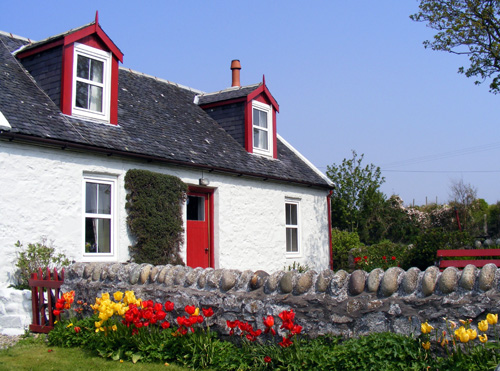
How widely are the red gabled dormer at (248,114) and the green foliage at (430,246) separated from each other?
4651mm

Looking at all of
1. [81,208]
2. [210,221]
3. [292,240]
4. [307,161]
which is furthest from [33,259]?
[307,161]

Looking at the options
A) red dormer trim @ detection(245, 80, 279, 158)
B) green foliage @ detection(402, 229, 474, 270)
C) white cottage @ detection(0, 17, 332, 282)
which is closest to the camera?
white cottage @ detection(0, 17, 332, 282)

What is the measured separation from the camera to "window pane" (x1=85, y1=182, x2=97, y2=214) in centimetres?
962

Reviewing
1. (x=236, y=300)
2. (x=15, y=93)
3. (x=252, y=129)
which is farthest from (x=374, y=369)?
(x=252, y=129)

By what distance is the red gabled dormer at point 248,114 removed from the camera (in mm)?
14469

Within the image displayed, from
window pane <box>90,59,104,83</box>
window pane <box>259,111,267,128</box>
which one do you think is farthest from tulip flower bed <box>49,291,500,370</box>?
window pane <box>259,111,267,128</box>

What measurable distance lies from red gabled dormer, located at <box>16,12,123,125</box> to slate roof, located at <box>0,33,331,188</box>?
0.77ft

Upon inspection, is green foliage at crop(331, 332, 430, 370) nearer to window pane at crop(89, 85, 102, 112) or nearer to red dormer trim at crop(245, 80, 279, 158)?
window pane at crop(89, 85, 102, 112)

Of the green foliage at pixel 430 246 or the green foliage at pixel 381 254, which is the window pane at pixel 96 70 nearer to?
the green foliage at pixel 381 254

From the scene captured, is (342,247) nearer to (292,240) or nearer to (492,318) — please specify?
(292,240)

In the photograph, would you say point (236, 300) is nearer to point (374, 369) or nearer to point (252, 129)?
point (374, 369)

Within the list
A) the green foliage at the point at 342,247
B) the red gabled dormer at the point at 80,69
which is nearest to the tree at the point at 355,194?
the green foliage at the point at 342,247

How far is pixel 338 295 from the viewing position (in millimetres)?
5152

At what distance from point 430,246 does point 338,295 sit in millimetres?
8601
